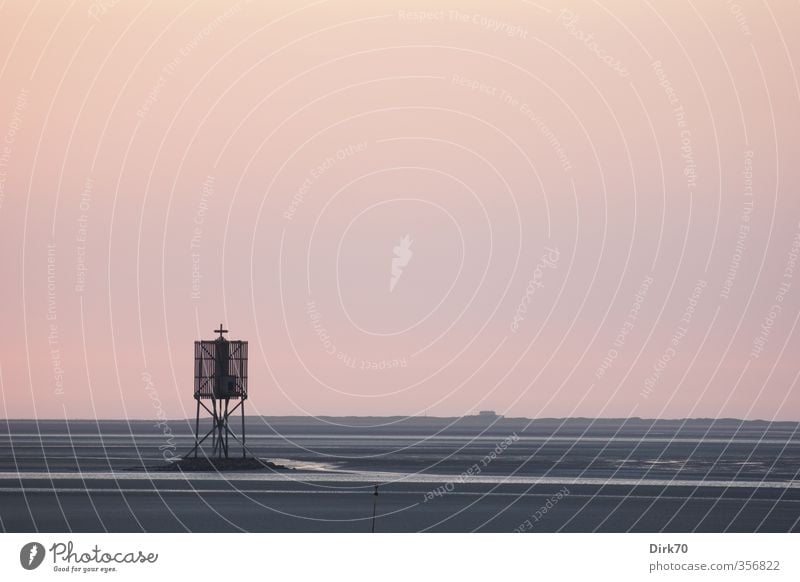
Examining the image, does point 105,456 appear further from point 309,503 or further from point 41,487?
point 309,503

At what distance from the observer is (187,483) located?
307 ft

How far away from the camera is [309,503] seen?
7750 centimetres

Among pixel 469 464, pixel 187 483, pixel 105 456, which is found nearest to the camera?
pixel 187 483

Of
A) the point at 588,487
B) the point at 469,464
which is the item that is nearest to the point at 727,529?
the point at 588,487

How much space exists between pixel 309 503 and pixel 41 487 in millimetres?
21182

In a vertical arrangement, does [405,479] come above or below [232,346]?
below
